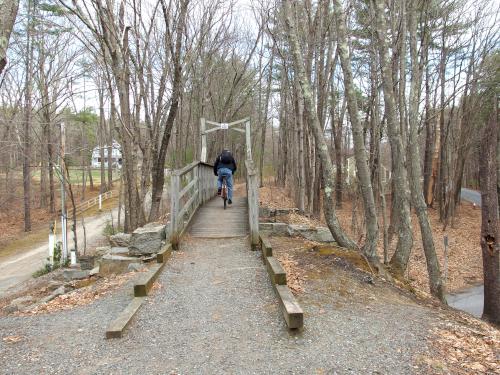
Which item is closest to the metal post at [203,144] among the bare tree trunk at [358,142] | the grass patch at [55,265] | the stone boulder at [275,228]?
the grass patch at [55,265]

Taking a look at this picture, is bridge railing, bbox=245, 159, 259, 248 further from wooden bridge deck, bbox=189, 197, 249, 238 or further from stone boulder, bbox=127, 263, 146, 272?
stone boulder, bbox=127, 263, 146, 272

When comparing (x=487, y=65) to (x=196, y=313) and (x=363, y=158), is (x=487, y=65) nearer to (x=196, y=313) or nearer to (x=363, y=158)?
(x=363, y=158)

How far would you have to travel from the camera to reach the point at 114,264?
7.85 m

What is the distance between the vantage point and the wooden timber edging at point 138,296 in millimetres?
4461

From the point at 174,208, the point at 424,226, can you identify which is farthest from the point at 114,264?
the point at 424,226

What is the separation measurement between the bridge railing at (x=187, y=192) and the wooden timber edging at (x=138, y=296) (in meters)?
0.58

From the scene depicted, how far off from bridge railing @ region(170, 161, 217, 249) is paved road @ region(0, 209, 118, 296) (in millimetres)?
Answer: 6269

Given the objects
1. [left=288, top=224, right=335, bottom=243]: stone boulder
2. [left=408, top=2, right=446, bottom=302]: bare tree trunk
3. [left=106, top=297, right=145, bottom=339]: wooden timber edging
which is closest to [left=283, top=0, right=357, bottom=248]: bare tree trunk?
[left=288, top=224, right=335, bottom=243]: stone boulder

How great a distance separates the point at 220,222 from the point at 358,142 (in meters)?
3.86

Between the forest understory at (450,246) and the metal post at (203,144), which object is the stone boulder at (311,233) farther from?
the metal post at (203,144)

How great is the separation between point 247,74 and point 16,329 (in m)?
22.2

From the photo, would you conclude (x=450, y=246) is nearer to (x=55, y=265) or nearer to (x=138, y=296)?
(x=55, y=265)

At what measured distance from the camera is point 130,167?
1202 cm

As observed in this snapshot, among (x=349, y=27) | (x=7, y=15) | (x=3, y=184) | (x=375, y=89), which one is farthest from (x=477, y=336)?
(x=3, y=184)
